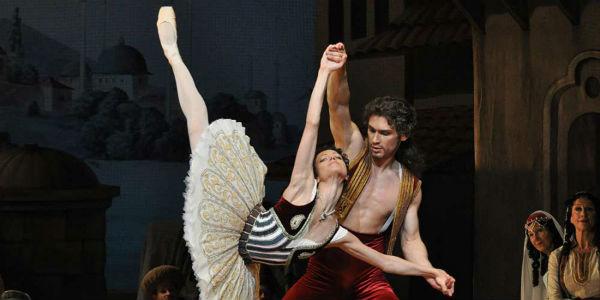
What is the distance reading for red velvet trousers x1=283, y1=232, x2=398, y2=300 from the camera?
6.16 meters

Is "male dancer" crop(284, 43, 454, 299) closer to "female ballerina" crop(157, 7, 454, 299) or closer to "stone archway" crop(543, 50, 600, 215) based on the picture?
"female ballerina" crop(157, 7, 454, 299)

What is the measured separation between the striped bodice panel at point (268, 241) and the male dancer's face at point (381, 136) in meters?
A: 0.71

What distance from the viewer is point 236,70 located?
10.6m

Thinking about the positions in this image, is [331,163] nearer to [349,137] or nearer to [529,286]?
[349,137]

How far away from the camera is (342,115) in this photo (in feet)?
20.4

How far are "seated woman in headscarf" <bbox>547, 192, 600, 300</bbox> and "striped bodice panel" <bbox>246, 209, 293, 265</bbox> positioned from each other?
270 centimetres

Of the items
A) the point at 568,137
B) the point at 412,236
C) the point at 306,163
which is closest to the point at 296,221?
the point at 306,163

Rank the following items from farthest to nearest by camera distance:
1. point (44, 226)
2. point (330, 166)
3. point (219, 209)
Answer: point (44, 226), point (330, 166), point (219, 209)

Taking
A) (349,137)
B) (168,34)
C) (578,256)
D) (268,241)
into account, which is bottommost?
(578,256)

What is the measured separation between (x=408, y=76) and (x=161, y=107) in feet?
6.50

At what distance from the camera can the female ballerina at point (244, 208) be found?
5.73 meters

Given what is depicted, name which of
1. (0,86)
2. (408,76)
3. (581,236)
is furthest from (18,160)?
(581,236)

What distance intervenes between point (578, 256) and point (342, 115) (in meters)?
2.46

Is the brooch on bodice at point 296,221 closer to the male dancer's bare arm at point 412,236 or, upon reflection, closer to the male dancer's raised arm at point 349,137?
the male dancer's raised arm at point 349,137
